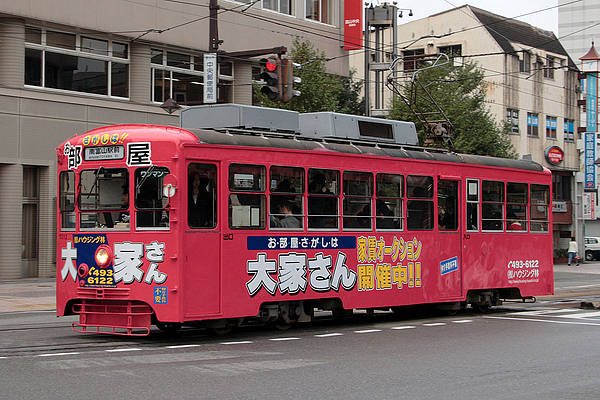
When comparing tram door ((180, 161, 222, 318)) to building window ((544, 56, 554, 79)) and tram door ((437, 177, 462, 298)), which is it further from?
building window ((544, 56, 554, 79))

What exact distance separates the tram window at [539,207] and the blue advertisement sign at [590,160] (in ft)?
124

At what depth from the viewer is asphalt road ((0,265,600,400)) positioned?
29.3 feet

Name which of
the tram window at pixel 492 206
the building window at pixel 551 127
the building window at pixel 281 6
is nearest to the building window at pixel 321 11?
the building window at pixel 281 6

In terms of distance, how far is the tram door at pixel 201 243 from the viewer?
41.9 ft

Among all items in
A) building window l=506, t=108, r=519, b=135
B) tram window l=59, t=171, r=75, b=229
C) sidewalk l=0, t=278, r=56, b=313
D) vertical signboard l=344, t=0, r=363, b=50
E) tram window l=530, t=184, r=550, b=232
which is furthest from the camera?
building window l=506, t=108, r=519, b=135

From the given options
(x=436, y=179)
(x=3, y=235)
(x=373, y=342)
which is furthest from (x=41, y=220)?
(x=373, y=342)

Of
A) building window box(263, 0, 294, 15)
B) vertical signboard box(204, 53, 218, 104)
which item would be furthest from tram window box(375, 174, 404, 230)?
building window box(263, 0, 294, 15)

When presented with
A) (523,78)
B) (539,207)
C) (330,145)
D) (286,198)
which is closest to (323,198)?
(286,198)

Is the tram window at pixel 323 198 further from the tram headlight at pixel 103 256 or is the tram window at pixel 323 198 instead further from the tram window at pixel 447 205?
the tram headlight at pixel 103 256

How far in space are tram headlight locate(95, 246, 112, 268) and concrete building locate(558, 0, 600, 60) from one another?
90600mm

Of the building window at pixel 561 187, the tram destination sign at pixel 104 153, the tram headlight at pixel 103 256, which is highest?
the building window at pixel 561 187

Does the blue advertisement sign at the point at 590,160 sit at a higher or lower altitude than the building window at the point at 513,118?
lower

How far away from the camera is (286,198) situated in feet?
46.0

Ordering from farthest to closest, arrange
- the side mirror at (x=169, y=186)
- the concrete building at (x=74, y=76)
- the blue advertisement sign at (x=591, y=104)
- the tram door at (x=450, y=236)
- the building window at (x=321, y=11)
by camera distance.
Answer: the blue advertisement sign at (x=591, y=104)
the building window at (x=321, y=11)
the concrete building at (x=74, y=76)
the tram door at (x=450, y=236)
the side mirror at (x=169, y=186)
